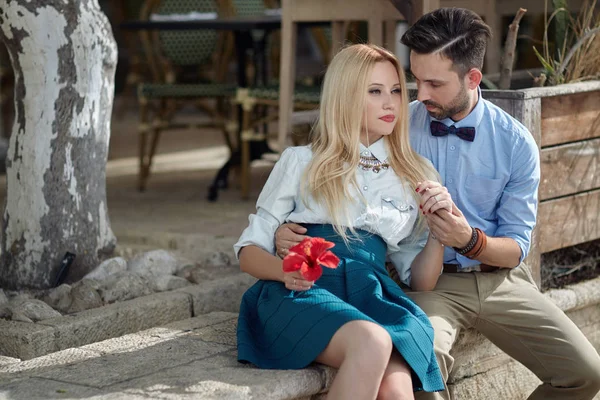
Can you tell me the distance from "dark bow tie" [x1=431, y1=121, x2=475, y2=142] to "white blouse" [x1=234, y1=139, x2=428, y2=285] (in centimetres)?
20

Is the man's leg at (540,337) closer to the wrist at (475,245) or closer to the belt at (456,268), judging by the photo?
the belt at (456,268)

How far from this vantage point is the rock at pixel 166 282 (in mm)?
3475

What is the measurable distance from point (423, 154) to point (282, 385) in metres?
0.89

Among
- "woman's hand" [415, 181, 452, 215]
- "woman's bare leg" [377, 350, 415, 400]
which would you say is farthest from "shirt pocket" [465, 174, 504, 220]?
"woman's bare leg" [377, 350, 415, 400]

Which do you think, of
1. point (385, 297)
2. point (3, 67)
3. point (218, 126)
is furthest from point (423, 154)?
point (3, 67)

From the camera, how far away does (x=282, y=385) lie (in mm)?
2496

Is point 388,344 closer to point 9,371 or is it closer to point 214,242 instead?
point 9,371

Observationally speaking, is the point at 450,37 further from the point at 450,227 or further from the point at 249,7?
the point at 249,7

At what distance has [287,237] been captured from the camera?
8.92 ft

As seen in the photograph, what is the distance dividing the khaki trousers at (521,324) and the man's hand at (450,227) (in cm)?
24

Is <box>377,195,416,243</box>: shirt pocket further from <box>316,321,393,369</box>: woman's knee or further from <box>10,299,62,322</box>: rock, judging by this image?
<box>10,299,62,322</box>: rock

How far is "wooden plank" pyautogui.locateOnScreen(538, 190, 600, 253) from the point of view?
11.1ft

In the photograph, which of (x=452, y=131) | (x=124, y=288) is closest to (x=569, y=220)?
(x=452, y=131)

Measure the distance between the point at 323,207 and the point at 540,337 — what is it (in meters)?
0.73
